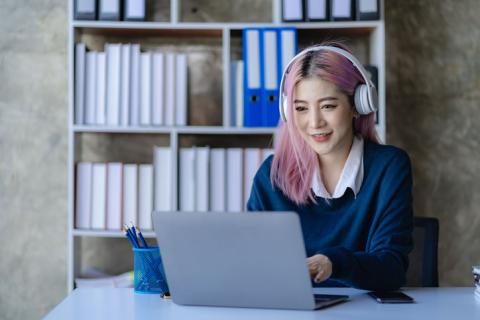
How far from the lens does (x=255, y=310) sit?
48.5 inches

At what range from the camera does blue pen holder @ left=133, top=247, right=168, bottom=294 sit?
4.66 feet

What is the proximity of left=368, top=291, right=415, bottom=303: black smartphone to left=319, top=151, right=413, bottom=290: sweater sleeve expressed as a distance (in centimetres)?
2

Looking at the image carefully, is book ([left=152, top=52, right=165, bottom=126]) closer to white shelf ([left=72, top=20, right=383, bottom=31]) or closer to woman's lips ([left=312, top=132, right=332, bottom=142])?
white shelf ([left=72, top=20, right=383, bottom=31])

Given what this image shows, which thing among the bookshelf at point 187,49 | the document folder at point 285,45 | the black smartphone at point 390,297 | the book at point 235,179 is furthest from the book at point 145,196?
the black smartphone at point 390,297

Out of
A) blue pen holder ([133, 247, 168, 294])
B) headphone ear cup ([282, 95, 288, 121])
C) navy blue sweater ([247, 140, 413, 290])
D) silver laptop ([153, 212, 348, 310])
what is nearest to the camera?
silver laptop ([153, 212, 348, 310])

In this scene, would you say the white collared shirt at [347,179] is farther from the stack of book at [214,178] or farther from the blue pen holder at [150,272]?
the stack of book at [214,178]

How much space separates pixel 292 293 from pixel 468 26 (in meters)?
2.20

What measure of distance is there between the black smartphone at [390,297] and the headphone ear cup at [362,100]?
0.52 m

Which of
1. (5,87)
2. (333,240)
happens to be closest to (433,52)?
(333,240)

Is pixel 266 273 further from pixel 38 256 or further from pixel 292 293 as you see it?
pixel 38 256

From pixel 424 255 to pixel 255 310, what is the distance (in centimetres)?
86

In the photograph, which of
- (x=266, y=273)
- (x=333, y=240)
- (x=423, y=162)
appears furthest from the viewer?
(x=423, y=162)

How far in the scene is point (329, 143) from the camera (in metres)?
1.75

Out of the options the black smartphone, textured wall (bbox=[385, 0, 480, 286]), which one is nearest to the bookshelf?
textured wall (bbox=[385, 0, 480, 286])
